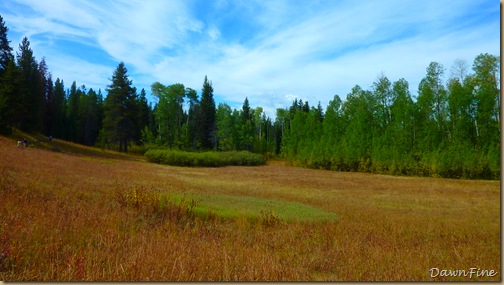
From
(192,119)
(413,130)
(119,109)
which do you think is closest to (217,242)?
(413,130)

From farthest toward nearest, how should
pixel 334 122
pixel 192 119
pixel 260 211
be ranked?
pixel 192 119 < pixel 334 122 < pixel 260 211

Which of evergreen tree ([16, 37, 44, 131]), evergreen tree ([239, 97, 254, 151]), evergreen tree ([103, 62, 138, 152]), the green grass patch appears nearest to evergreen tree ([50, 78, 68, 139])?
evergreen tree ([16, 37, 44, 131])

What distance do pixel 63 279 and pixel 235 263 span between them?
2171 mm

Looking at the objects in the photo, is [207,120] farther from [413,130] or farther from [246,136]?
[413,130]

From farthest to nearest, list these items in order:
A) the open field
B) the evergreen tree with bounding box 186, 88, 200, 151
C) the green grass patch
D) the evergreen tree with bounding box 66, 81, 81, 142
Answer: the evergreen tree with bounding box 66, 81, 81, 142 < the evergreen tree with bounding box 186, 88, 200, 151 < the green grass patch < the open field

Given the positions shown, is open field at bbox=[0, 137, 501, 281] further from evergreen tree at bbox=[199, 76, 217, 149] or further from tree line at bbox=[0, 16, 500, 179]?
evergreen tree at bbox=[199, 76, 217, 149]

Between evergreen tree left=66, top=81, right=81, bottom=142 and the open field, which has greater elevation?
evergreen tree left=66, top=81, right=81, bottom=142

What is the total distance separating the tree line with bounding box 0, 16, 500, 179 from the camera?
25547 millimetres

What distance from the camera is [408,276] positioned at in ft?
15.6

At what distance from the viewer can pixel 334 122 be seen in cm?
5747

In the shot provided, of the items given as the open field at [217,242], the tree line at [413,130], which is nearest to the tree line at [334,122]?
the tree line at [413,130]

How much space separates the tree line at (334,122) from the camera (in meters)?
25.5

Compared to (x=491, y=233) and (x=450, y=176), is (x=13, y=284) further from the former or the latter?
(x=450, y=176)

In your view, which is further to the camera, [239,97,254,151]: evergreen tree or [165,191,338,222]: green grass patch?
[239,97,254,151]: evergreen tree
